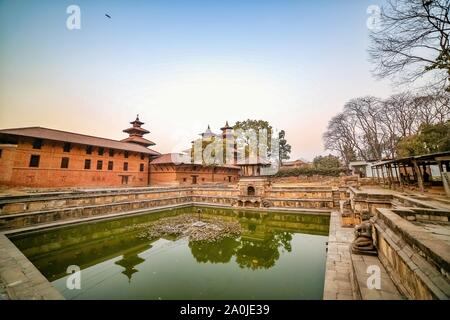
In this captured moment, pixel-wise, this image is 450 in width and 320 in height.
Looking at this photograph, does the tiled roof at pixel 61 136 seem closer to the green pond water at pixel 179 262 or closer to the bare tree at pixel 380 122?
the green pond water at pixel 179 262

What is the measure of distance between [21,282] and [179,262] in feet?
14.2

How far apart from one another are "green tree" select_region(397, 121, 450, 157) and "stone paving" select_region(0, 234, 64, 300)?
26132mm

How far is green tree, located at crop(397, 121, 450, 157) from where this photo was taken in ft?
53.3

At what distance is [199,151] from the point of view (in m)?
29.6

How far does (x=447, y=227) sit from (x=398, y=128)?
31.1m

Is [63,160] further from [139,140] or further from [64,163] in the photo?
[139,140]

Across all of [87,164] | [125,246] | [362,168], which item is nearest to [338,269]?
[125,246]

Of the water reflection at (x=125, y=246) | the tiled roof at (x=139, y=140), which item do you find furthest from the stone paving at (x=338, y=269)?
the tiled roof at (x=139, y=140)

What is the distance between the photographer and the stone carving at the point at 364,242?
5.43m

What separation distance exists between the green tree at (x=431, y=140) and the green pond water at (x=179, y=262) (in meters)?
14.7

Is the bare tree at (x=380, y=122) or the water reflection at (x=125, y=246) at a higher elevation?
the bare tree at (x=380, y=122)

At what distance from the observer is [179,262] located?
285 inches

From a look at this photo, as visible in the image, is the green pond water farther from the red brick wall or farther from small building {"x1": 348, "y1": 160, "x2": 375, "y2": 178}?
small building {"x1": 348, "y1": 160, "x2": 375, "y2": 178}
